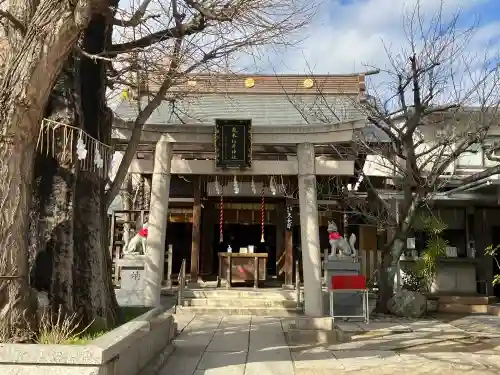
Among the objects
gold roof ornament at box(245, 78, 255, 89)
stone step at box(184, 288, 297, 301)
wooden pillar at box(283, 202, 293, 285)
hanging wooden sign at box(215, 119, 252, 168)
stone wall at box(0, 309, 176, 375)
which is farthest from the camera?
gold roof ornament at box(245, 78, 255, 89)

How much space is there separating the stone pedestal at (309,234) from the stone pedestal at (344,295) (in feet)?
3.47

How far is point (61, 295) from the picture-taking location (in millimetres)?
5887

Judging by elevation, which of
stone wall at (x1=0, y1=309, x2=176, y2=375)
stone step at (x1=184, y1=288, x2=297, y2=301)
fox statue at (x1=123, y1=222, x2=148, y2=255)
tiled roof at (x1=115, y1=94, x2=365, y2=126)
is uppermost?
tiled roof at (x1=115, y1=94, x2=365, y2=126)

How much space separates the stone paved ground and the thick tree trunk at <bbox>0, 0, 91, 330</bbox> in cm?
269

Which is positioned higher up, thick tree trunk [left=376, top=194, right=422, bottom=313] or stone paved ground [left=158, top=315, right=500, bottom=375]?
thick tree trunk [left=376, top=194, right=422, bottom=313]

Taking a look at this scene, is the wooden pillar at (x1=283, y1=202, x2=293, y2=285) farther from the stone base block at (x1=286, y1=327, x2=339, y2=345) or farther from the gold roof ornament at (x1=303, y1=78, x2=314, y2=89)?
the stone base block at (x1=286, y1=327, x2=339, y2=345)

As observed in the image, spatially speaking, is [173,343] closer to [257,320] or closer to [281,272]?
[257,320]

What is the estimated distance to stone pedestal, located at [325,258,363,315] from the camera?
12039mm

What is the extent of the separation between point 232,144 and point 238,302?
489cm

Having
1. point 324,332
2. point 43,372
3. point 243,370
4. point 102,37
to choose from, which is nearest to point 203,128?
point 102,37

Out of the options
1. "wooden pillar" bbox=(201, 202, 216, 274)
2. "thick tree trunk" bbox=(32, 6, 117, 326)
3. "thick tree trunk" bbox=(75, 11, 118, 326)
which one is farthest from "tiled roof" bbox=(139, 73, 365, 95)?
"thick tree trunk" bbox=(32, 6, 117, 326)

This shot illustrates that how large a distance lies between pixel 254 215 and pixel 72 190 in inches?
495

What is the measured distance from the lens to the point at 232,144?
37.5ft

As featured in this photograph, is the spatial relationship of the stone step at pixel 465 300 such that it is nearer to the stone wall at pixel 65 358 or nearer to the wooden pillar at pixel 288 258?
the wooden pillar at pixel 288 258
